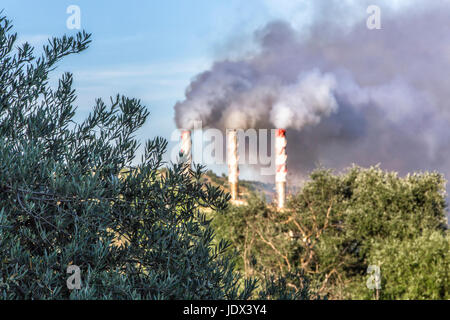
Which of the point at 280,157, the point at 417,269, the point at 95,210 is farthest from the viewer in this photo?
the point at 280,157

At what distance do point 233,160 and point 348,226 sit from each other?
826cm

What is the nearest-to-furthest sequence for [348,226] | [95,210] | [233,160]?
[95,210] → [348,226] → [233,160]

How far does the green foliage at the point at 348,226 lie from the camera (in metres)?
12.8

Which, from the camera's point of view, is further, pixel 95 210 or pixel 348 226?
pixel 348 226

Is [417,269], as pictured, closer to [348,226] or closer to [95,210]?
[348,226]

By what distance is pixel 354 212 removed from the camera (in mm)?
13305

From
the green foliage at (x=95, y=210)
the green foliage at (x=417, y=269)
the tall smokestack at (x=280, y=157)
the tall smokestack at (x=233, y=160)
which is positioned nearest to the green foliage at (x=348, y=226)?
the green foliage at (x=417, y=269)

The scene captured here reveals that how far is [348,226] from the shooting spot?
527 inches

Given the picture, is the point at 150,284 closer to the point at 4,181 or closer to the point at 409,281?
the point at 4,181

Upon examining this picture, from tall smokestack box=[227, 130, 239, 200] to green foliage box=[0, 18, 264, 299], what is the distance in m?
16.6

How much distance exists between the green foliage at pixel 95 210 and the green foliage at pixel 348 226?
373 inches

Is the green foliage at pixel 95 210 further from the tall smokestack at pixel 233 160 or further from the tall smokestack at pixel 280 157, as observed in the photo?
the tall smokestack at pixel 233 160

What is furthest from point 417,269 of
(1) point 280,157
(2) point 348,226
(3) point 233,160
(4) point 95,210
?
(3) point 233,160
